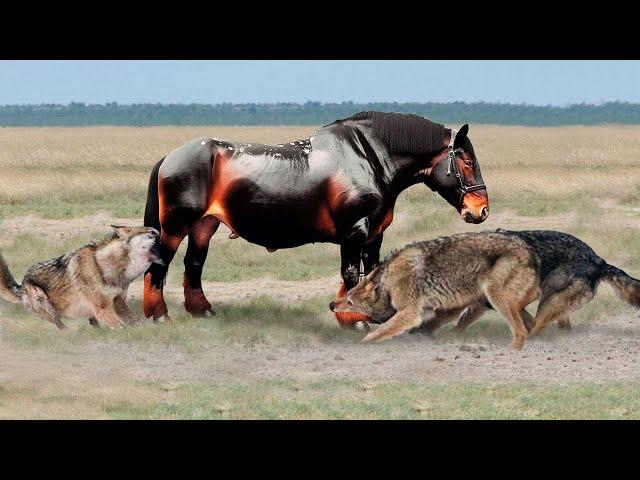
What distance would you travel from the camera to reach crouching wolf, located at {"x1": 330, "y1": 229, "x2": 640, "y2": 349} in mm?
15625

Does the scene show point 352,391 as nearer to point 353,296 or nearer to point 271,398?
point 271,398

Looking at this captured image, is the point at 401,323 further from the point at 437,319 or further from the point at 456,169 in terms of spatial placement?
the point at 456,169

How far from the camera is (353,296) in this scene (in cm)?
1614

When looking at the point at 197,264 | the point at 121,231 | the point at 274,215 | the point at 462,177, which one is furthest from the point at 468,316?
the point at 121,231

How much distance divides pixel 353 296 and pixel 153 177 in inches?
112

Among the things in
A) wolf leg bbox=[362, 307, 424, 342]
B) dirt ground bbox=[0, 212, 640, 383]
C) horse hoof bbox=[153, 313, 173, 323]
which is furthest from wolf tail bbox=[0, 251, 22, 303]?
wolf leg bbox=[362, 307, 424, 342]

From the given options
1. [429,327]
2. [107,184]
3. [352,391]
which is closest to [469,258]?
[429,327]

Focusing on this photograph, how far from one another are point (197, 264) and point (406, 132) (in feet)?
9.88

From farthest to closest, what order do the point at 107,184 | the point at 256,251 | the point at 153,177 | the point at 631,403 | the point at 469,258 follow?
the point at 107,184, the point at 256,251, the point at 153,177, the point at 469,258, the point at 631,403

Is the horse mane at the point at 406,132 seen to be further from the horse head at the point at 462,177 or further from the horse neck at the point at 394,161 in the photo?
the horse head at the point at 462,177

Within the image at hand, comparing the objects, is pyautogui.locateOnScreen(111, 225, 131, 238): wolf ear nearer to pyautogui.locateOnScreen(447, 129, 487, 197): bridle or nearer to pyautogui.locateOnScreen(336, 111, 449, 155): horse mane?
pyautogui.locateOnScreen(336, 111, 449, 155): horse mane

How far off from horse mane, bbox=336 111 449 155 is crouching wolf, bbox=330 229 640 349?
115 centimetres

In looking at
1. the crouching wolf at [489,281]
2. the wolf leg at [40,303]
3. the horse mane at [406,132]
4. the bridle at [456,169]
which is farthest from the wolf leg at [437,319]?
the wolf leg at [40,303]

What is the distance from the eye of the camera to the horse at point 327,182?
16.1 meters
